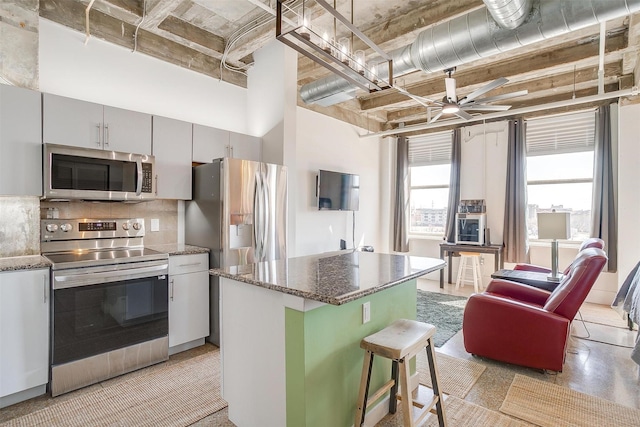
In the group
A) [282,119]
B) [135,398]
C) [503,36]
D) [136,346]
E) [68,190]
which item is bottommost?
[135,398]

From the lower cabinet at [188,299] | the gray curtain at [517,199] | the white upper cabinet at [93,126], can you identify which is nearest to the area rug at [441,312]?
the gray curtain at [517,199]

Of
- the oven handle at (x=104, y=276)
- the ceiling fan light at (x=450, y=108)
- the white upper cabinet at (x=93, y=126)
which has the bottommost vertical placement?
the oven handle at (x=104, y=276)

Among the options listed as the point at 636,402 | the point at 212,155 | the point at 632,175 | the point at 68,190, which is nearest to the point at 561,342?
the point at 636,402

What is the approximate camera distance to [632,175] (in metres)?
4.50

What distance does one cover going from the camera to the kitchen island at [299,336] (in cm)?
168

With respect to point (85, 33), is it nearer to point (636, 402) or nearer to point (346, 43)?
point (346, 43)

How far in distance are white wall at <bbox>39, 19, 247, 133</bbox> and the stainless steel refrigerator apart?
93cm

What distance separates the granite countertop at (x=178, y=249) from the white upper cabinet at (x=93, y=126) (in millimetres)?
951

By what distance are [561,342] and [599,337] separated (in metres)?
1.45

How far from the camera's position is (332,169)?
5.83 metres

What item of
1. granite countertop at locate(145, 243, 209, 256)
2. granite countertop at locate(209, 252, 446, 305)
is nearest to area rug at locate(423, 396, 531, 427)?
granite countertop at locate(209, 252, 446, 305)

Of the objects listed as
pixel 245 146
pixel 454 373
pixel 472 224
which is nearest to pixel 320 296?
pixel 454 373

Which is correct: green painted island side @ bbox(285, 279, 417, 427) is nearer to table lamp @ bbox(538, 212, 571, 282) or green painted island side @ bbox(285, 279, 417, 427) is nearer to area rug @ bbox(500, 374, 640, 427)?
area rug @ bbox(500, 374, 640, 427)

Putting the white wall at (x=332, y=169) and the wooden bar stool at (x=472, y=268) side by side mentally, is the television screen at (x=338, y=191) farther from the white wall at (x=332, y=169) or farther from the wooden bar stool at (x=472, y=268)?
the wooden bar stool at (x=472, y=268)
